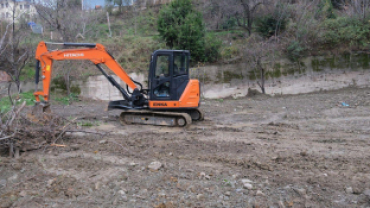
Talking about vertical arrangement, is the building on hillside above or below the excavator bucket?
above

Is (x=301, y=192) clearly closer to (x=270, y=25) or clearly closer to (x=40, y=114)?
(x=40, y=114)

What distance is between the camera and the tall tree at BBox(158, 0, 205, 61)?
14.3 meters

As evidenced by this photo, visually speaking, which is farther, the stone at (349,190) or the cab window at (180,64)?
the cab window at (180,64)

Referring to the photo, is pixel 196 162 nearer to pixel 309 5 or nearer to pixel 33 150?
pixel 33 150

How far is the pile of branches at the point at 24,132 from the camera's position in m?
4.90

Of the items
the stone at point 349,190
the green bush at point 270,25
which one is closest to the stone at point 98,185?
the stone at point 349,190

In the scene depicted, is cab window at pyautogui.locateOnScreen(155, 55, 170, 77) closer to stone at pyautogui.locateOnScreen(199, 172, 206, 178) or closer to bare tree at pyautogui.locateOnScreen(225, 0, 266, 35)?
stone at pyautogui.locateOnScreen(199, 172, 206, 178)

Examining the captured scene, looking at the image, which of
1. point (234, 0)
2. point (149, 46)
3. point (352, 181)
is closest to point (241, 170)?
point (352, 181)

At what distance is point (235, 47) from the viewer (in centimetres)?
1538

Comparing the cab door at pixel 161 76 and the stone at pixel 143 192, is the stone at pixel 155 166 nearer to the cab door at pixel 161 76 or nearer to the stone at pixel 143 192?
the stone at pixel 143 192

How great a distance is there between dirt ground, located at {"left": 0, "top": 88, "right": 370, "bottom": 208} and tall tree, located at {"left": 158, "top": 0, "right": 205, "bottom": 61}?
7544 mm

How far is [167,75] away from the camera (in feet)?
26.0

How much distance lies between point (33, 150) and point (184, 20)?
10346 mm

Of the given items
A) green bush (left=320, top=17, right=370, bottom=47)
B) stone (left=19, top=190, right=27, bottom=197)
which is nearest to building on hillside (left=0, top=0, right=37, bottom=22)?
stone (left=19, top=190, right=27, bottom=197)
